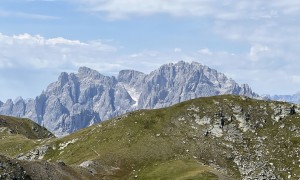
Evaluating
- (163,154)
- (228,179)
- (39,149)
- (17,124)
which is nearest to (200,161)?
(163,154)

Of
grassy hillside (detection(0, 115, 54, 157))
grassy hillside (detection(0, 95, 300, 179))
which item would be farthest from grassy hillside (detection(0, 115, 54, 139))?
grassy hillside (detection(0, 95, 300, 179))

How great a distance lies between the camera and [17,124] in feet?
603

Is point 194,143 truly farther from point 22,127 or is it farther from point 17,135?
point 22,127

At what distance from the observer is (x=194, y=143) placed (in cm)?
12288

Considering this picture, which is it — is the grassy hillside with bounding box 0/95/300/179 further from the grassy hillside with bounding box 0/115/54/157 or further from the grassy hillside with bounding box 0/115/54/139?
the grassy hillside with bounding box 0/115/54/139

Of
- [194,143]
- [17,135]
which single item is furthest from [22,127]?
[194,143]

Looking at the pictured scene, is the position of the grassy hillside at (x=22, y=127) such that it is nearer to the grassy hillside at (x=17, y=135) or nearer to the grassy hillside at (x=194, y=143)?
the grassy hillside at (x=17, y=135)

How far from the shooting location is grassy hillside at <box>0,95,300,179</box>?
109m

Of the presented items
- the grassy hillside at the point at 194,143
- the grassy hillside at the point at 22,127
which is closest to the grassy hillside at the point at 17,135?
the grassy hillside at the point at 22,127

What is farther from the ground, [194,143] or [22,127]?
[194,143]

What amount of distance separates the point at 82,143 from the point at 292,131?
6636 centimetres

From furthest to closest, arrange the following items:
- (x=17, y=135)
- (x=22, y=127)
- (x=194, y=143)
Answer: (x=22, y=127) < (x=17, y=135) < (x=194, y=143)

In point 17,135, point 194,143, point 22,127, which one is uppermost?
point 194,143

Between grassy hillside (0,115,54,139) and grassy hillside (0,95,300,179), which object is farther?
grassy hillside (0,115,54,139)
